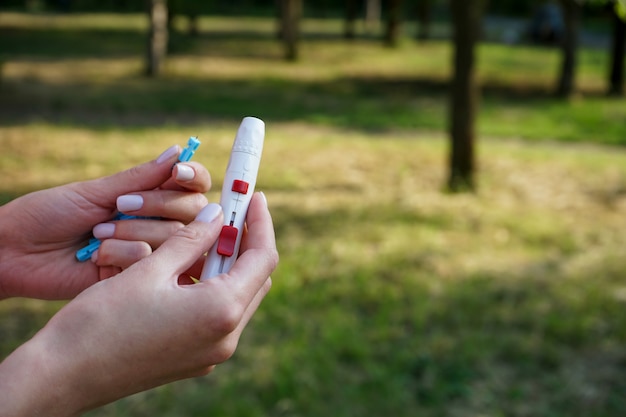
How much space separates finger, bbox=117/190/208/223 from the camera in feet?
5.62

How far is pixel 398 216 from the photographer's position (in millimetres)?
5930

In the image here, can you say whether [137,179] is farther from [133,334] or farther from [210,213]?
[133,334]

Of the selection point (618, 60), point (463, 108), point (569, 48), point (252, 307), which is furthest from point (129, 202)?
point (618, 60)

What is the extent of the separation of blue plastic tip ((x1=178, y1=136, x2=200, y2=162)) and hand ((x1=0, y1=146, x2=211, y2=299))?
0.02m

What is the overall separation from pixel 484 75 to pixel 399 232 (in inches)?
541

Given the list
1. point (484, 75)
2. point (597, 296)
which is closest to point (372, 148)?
point (597, 296)

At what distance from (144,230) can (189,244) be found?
0.34 m

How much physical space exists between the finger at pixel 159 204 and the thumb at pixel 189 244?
227mm

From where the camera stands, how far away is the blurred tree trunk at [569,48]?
1421 cm

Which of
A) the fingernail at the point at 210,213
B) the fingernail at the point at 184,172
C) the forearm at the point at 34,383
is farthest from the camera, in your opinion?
the fingernail at the point at 184,172

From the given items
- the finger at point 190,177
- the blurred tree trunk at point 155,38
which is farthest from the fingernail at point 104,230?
the blurred tree trunk at point 155,38

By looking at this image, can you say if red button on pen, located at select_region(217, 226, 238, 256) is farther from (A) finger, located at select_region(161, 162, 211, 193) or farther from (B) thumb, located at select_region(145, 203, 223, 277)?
(A) finger, located at select_region(161, 162, 211, 193)

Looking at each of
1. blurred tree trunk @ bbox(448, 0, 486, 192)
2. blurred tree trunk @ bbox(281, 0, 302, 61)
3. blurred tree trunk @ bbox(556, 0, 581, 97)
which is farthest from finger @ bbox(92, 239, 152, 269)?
blurred tree trunk @ bbox(281, 0, 302, 61)

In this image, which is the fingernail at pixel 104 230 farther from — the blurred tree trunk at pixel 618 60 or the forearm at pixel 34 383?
the blurred tree trunk at pixel 618 60
